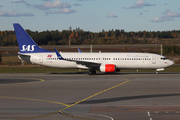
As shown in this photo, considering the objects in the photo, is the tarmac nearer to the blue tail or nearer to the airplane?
the airplane

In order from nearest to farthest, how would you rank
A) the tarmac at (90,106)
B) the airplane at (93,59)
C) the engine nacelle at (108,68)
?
the tarmac at (90,106)
the engine nacelle at (108,68)
the airplane at (93,59)

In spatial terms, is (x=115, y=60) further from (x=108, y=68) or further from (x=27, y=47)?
(x=27, y=47)

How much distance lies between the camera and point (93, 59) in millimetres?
42188

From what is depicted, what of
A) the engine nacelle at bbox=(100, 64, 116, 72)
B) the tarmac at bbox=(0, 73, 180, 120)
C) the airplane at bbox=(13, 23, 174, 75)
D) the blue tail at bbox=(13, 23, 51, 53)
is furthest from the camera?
the blue tail at bbox=(13, 23, 51, 53)

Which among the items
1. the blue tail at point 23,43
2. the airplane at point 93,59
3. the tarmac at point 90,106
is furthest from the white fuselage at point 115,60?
the tarmac at point 90,106

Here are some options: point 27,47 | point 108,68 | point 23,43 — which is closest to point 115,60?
point 108,68

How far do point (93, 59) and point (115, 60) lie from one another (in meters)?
3.75

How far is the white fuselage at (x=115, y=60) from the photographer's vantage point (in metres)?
41.2

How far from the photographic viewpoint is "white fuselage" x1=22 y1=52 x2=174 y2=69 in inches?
→ 1623

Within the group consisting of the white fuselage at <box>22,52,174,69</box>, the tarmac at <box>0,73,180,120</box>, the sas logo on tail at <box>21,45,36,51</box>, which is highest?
the sas logo on tail at <box>21,45,36,51</box>

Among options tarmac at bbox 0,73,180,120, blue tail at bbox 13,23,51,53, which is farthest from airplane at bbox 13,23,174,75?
tarmac at bbox 0,73,180,120

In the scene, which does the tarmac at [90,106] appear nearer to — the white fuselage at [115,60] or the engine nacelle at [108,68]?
the engine nacelle at [108,68]

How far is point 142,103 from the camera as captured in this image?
18.6 m

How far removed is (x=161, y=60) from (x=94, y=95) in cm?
2223
